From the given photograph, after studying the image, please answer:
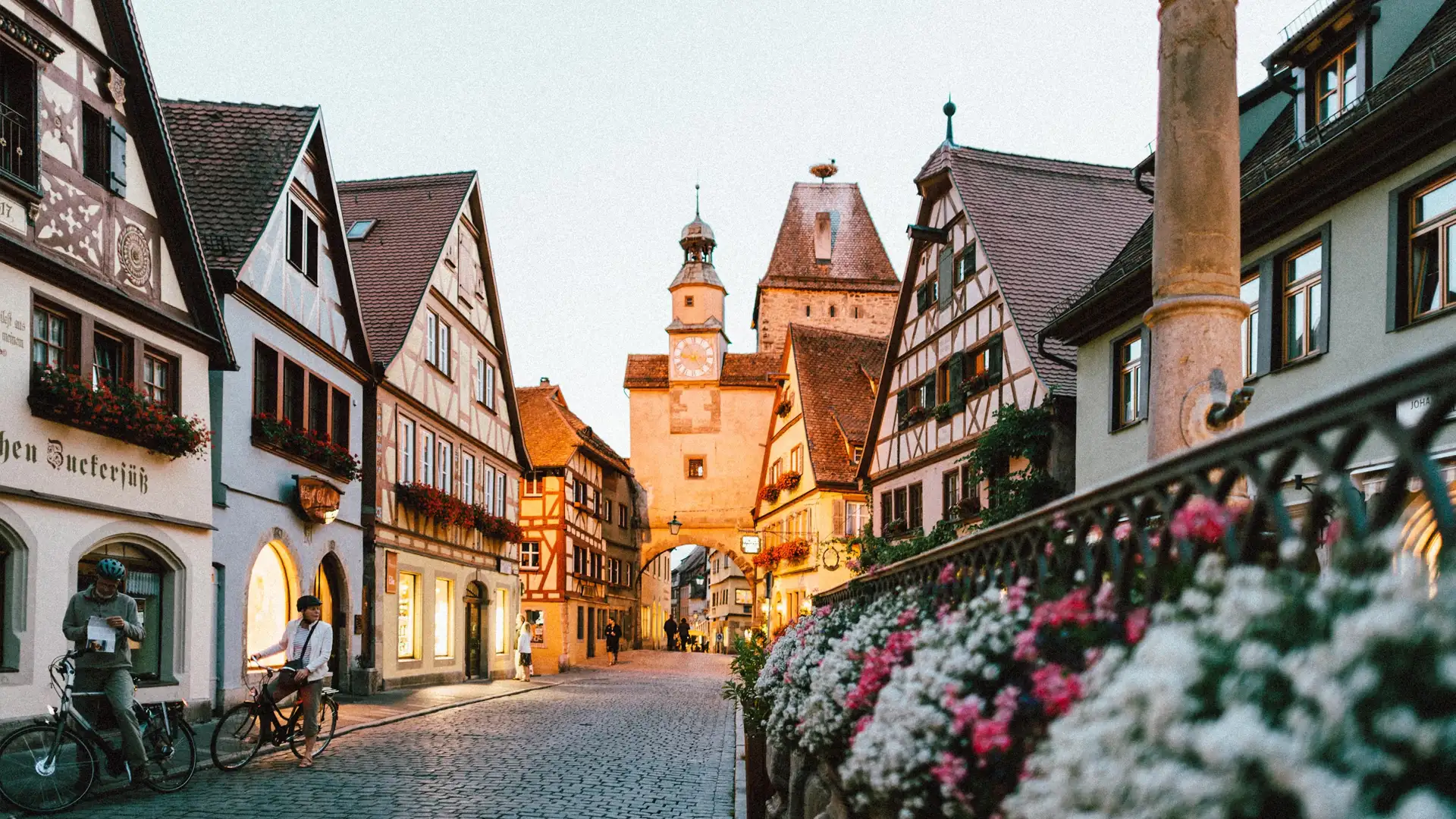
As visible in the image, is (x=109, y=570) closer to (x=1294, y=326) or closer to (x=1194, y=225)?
(x=1194, y=225)

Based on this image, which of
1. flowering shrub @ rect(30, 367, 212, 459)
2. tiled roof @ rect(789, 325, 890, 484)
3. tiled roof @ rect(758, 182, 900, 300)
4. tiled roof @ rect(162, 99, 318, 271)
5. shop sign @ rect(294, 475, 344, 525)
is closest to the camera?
flowering shrub @ rect(30, 367, 212, 459)

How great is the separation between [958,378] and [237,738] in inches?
709

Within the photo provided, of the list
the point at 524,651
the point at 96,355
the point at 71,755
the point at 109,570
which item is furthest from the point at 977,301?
the point at 71,755

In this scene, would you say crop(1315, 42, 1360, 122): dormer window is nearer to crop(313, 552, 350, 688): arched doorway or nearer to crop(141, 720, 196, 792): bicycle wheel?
crop(141, 720, 196, 792): bicycle wheel

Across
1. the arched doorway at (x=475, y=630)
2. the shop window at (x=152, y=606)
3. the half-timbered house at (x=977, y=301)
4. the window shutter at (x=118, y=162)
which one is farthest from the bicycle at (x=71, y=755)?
the arched doorway at (x=475, y=630)

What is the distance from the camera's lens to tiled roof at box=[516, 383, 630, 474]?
156ft

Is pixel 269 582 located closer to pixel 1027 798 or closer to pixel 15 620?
pixel 15 620

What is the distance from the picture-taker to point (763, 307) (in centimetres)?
6812

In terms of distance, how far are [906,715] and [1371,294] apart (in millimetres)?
11323

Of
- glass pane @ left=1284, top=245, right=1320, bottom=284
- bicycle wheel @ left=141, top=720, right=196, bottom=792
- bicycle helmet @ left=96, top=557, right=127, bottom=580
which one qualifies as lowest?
bicycle wheel @ left=141, top=720, right=196, bottom=792

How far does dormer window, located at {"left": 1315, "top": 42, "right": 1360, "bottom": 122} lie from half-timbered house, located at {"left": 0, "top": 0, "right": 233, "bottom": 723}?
13823 millimetres

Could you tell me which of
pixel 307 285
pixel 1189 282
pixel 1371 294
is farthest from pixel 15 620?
pixel 1371 294

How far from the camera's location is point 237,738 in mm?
11836

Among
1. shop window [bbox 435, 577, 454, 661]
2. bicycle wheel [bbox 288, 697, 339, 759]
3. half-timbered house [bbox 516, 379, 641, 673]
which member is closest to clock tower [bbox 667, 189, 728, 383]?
half-timbered house [bbox 516, 379, 641, 673]
